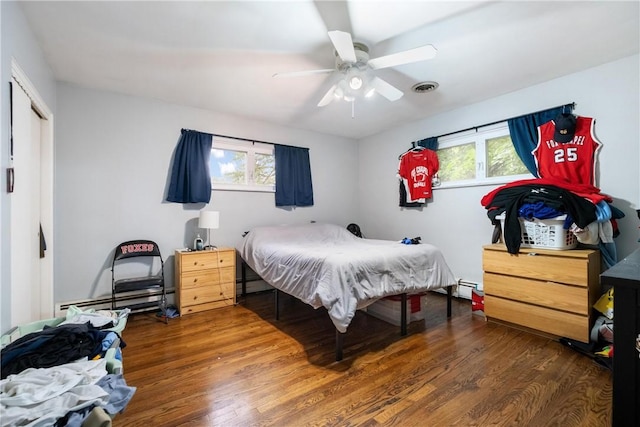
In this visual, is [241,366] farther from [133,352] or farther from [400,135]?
[400,135]

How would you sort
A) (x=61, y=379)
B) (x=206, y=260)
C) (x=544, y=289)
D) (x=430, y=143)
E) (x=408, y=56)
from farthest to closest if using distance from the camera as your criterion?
(x=430, y=143) < (x=206, y=260) < (x=544, y=289) < (x=408, y=56) < (x=61, y=379)

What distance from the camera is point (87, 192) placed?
287cm

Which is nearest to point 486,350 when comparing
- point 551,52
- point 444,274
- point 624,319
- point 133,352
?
point 444,274

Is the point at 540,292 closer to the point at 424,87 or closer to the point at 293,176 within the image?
the point at 424,87

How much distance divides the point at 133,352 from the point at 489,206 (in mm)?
3488

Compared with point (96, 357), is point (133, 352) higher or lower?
lower

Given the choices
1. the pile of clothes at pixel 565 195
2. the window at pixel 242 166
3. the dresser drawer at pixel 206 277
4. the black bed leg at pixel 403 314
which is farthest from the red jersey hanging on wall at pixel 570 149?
the dresser drawer at pixel 206 277

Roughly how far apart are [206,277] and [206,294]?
193 mm

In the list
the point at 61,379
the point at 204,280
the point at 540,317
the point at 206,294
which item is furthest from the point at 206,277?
the point at 540,317

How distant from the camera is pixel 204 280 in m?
3.11

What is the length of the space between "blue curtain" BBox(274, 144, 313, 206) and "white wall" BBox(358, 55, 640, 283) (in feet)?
3.79

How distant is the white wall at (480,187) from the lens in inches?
92.5

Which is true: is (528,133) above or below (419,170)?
above

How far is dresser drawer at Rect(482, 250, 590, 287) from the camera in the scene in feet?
7.06
